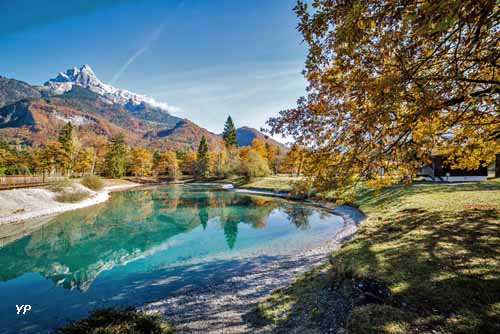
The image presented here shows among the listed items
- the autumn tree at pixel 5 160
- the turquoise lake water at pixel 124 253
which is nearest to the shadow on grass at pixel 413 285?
the turquoise lake water at pixel 124 253

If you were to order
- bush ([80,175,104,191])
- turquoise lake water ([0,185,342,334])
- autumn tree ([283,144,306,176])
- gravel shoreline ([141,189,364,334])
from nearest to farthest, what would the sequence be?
1. gravel shoreline ([141,189,364,334])
2. autumn tree ([283,144,306,176])
3. turquoise lake water ([0,185,342,334])
4. bush ([80,175,104,191])

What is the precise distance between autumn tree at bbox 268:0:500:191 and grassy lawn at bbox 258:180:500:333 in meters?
2.05

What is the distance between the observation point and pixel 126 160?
6172 centimetres

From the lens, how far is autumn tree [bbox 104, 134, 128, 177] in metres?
55.9

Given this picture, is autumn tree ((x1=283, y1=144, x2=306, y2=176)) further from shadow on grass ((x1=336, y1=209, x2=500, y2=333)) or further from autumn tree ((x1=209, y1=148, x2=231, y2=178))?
autumn tree ((x1=209, y1=148, x2=231, y2=178))

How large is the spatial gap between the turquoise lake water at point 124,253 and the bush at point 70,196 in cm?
465

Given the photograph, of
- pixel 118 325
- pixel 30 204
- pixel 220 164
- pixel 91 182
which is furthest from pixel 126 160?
pixel 118 325

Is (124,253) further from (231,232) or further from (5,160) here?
(5,160)

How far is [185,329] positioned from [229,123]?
5963cm

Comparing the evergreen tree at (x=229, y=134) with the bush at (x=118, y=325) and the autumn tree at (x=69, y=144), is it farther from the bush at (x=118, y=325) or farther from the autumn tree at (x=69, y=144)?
the bush at (x=118, y=325)

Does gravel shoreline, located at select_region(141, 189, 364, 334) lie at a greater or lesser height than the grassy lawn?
lesser

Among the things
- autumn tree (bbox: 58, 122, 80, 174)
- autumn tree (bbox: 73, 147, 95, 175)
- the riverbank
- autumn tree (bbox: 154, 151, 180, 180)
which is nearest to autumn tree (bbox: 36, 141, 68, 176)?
autumn tree (bbox: 58, 122, 80, 174)

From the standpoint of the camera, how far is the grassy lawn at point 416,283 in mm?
3369

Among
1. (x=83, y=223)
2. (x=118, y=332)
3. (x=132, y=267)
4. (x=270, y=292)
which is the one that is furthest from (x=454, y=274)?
(x=83, y=223)
